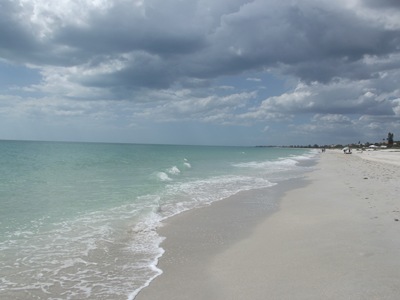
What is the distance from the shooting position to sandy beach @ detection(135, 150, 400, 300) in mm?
5477

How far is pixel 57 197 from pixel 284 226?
421 inches

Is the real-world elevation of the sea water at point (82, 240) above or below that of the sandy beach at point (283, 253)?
below

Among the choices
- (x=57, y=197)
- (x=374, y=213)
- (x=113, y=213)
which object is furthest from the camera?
(x=57, y=197)

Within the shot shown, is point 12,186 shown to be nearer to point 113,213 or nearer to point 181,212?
point 113,213

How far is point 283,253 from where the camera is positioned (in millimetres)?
7449

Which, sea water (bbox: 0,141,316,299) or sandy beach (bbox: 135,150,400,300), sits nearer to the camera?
sandy beach (bbox: 135,150,400,300)

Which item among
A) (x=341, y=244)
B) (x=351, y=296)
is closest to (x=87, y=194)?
(x=341, y=244)

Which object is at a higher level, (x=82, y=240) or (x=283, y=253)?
(x=283, y=253)

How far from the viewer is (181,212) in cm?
1281

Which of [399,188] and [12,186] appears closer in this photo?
[399,188]

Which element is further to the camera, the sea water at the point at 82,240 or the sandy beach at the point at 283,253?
the sea water at the point at 82,240

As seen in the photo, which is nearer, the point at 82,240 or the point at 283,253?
the point at 283,253

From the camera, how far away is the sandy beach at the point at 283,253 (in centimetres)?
548

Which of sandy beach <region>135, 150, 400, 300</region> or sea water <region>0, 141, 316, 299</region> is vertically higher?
sandy beach <region>135, 150, 400, 300</region>
